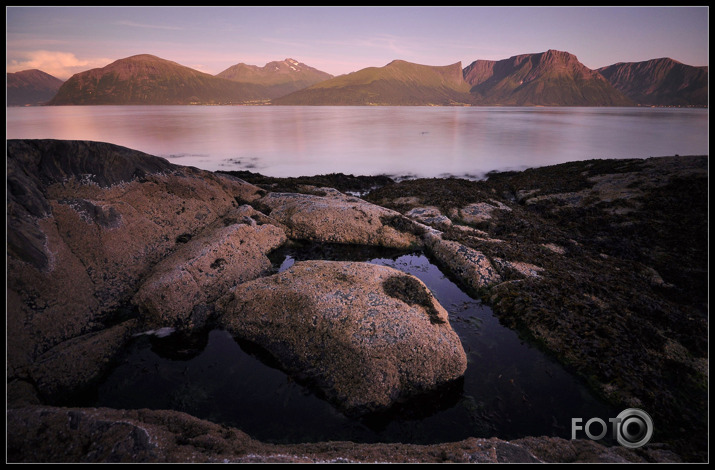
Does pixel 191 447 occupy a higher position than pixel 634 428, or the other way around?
pixel 191 447

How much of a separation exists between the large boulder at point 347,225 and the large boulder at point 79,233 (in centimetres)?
308

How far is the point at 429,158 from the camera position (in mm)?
36125

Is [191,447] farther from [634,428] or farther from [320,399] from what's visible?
[634,428]

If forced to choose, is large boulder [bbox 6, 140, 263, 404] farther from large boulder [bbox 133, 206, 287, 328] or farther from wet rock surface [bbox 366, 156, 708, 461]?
wet rock surface [bbox 366, 156, 708, 461]

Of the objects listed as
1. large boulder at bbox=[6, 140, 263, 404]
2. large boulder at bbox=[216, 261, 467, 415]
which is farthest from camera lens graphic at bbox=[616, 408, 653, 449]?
large boulder at bbox=[6, 140, 263, 404]

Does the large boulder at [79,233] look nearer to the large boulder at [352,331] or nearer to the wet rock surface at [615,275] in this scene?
the large boulder at [352,331]

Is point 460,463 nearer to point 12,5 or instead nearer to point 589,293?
point 589,293

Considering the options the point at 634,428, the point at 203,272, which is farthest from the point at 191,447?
the point at 634,428

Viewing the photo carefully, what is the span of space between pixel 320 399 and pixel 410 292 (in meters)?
2.92

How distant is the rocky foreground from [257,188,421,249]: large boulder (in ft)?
0.18

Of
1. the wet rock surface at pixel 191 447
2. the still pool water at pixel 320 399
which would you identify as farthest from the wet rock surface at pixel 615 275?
the wet rock surface at pixel 191 447

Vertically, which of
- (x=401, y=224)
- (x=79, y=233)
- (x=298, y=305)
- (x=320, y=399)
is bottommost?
(x=320, y=399)

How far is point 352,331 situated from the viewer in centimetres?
572

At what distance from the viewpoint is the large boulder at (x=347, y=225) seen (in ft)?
38.3
